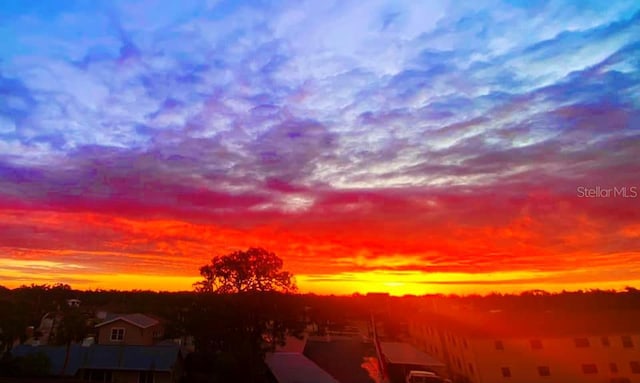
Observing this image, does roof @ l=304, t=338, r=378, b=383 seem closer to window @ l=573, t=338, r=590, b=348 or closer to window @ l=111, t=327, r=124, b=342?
window @ l=573, t=338, r=590, b=348

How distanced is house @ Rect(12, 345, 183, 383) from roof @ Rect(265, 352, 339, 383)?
7972mm

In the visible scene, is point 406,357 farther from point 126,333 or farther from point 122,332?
point 122,332

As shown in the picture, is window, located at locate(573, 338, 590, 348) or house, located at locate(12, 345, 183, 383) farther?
window, located at locate(573, 338, 590, 348)

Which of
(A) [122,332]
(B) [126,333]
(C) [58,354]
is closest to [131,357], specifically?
(C) [58,354]

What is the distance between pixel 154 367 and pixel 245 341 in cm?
777

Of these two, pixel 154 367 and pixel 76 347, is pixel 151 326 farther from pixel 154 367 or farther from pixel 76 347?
pixel 154 367

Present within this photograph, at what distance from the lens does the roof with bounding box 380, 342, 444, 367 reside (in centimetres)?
3250

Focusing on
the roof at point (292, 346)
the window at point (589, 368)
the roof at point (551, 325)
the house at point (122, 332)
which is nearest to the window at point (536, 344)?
the roof at point (551, 325)

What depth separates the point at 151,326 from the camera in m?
38.7

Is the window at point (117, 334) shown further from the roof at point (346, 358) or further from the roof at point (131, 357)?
the roof at point (346, 358)

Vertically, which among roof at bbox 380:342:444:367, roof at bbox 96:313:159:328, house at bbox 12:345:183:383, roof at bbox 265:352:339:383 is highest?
roof at bbox 96:313:159:328

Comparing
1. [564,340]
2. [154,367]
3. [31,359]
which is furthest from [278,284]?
[564,340]

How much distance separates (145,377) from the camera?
28.1 metres

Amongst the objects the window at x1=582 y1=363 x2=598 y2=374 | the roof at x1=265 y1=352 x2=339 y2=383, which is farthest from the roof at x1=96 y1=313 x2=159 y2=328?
the window at x1=582 y1=363 x2=598 y2=374
